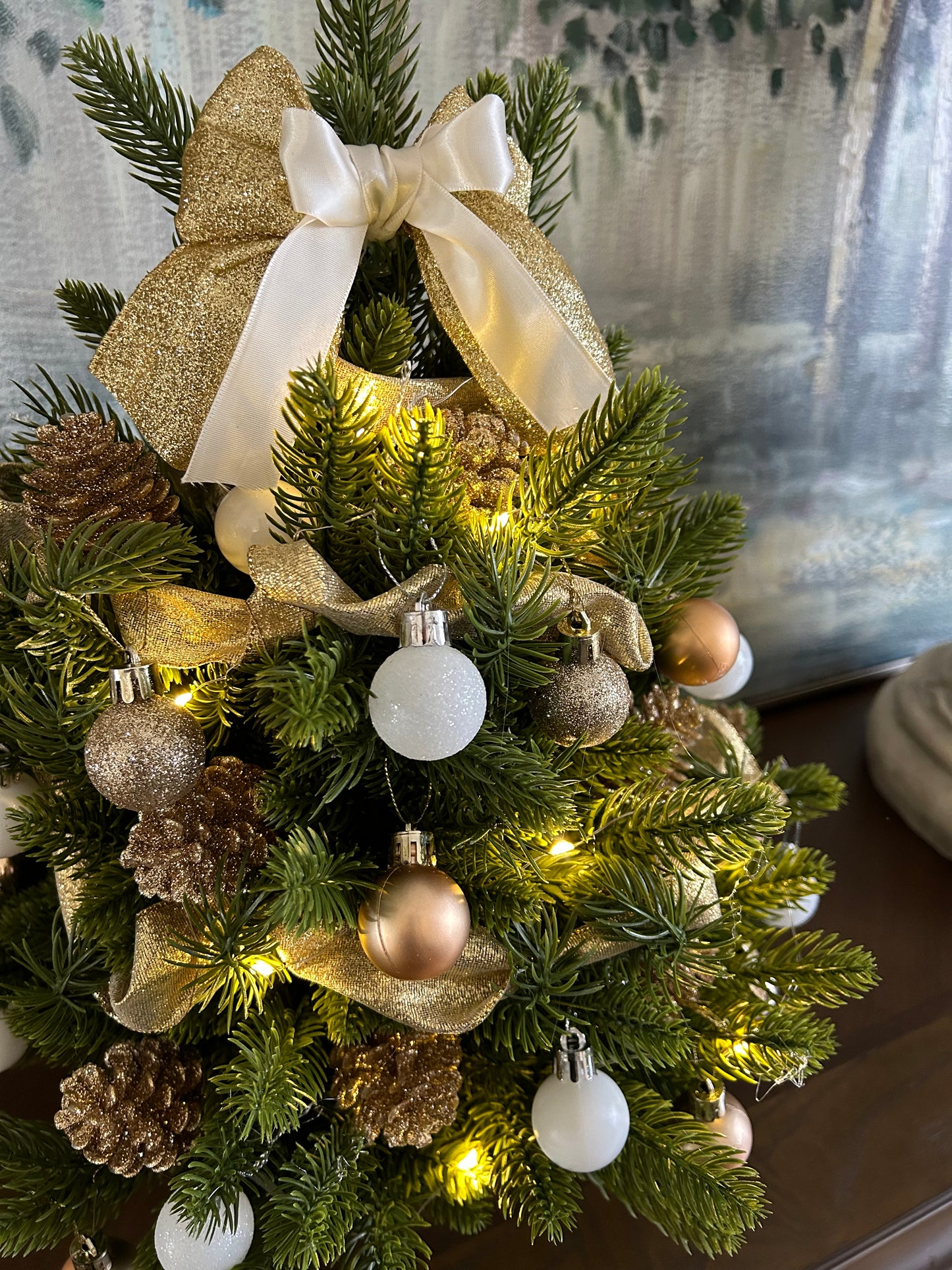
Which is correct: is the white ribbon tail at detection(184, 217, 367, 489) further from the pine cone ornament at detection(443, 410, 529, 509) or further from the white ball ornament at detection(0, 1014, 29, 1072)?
the white ball ornament at detection(0, 1014, 29, 1072)

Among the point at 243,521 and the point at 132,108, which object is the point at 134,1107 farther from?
the point at 132,108

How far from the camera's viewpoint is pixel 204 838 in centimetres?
39

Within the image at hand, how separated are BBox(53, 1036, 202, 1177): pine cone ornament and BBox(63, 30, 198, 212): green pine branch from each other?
0.40 meters

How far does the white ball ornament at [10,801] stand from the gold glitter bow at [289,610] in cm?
13

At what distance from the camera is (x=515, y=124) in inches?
19.2

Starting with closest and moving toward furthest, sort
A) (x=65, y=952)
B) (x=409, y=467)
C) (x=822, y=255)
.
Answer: (x=409, y=467) < (x=65, y=952) < (x=822, y=255)

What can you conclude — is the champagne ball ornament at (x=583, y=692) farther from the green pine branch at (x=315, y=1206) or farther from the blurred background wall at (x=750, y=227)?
the blurred background wall at (x=750, y=227)

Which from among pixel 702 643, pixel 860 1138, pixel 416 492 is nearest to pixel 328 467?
pixel 416 492

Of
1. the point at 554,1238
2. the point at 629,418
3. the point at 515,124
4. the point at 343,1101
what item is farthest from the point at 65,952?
the point at 515,124

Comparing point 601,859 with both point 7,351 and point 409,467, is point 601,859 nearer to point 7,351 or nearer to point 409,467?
point 409,467

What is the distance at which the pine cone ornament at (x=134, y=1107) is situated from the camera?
0.40 m

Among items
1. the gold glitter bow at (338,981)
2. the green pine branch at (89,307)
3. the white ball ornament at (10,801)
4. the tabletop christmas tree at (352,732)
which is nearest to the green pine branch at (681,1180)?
the tabletop christmas tree at (352,732)

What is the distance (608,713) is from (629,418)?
0.13m

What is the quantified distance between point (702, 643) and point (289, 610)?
0.24m
